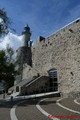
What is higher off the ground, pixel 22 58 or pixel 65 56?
pixel 22 58

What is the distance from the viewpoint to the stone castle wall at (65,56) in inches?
922

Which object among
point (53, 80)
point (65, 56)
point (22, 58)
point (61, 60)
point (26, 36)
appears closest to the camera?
point (65, 56)

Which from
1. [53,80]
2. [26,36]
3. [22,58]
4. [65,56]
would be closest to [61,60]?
[65,56]

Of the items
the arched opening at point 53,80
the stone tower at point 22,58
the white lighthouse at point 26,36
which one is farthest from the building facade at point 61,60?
the white lighthouse at point 26,36

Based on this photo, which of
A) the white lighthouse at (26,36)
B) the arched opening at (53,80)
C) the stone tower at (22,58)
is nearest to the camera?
the arched opening at (53,80)

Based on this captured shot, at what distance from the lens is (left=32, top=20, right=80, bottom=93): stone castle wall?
23.4 meters

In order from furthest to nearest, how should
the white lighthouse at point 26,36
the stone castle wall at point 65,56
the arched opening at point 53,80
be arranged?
the white lighthouse at point 26,36 → the arched opening at point 53,80 → the stone castle wall at point 65,56

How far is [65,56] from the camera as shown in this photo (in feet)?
82.8

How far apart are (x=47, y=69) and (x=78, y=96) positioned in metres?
9.56

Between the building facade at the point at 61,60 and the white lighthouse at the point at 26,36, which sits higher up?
the white lighthouse at the point at 26,36

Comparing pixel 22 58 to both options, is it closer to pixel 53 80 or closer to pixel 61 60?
pixel 53 80

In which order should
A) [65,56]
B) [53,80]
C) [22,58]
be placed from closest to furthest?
1. [65,56]
2. [53,80]
3. [22,58]

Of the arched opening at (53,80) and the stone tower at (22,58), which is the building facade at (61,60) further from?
the stone tower at (22,58)

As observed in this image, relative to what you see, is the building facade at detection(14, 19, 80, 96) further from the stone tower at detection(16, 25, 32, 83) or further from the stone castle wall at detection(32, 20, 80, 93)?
the stone tower at detection(16, 25, 32, 83)
